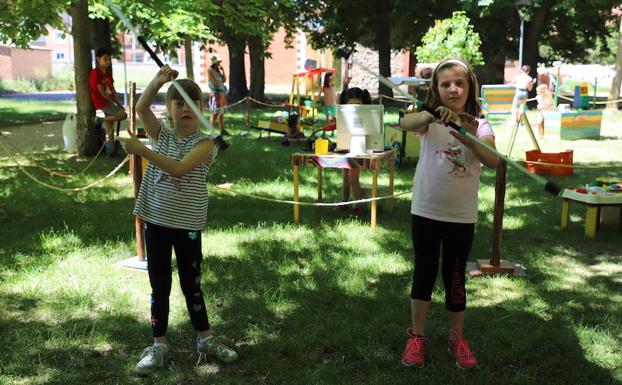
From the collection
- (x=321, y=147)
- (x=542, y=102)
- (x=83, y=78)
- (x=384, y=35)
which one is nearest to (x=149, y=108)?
(x=321, y=147)

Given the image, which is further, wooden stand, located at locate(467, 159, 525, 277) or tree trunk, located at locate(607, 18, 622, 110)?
tree trunk, located at locate(607, 18, 622, 110)

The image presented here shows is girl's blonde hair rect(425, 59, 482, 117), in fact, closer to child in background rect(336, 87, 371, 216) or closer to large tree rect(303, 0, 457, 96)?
child in background rect(336, 87, 371, 216)

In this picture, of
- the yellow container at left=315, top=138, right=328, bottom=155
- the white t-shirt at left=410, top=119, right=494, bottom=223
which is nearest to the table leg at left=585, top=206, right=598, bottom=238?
the yellow container at left=315, top=138, right=328, bottom=155

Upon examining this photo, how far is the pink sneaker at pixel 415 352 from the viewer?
365 cm

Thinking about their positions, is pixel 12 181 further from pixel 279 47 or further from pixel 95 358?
pixel 279 47

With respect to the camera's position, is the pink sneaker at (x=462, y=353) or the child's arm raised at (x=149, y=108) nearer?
the child's arm raised at (x=149, y=108)

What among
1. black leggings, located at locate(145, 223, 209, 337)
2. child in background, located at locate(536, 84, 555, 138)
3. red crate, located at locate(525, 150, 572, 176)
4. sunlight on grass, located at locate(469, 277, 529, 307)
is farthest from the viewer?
child in background, located at locate(536, 84, 555, 138)

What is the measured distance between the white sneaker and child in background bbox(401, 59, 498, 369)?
4.46ft

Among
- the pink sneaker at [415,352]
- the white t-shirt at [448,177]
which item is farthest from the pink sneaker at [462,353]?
the white t-shirt at [448,177]

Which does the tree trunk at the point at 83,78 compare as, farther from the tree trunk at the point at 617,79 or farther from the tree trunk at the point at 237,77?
the tree trunk at the point at 617,79

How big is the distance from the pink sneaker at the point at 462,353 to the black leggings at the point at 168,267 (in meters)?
1.44

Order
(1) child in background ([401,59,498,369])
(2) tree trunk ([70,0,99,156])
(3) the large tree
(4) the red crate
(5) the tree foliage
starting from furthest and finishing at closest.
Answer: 1. (3) the large tree
2. (5) the tree foliage
3. (2) tree trunk ([70,0,99,156])
4. (4) the red crate
5. (1) child in background ([401,59,498,369])

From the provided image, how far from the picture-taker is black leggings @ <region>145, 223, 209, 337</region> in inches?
137

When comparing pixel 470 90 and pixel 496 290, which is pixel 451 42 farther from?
pixel 470 90
